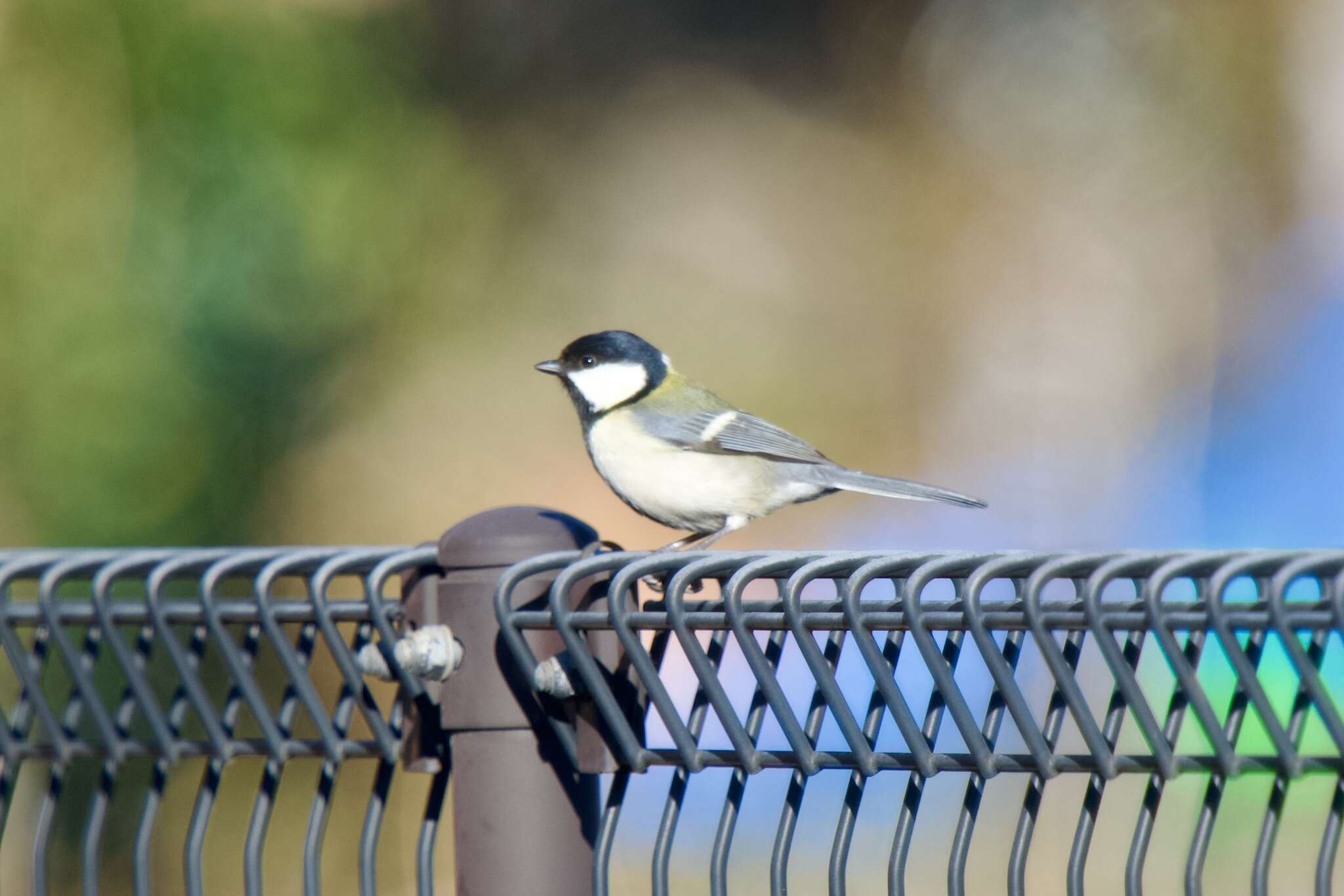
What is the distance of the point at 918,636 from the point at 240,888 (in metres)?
2.69

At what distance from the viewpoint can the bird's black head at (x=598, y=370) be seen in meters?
2.53

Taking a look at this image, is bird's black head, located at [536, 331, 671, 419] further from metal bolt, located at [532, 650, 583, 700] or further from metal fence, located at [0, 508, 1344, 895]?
metal bolt, located at [532, 650, 583, 700]

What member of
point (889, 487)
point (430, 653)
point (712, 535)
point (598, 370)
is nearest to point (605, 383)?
point (598, 370)

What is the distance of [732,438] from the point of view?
2.42 m

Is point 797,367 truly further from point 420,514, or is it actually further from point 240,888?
point 240,888

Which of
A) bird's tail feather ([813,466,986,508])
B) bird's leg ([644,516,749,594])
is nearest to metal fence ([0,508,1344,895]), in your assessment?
bird's tail feather ([813,466,986,508])

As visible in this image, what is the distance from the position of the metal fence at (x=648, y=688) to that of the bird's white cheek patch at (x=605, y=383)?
129 centimetres

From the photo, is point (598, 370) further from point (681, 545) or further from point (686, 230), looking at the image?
point (686, 230)

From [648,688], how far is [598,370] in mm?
1643

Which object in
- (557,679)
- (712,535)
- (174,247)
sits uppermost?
(174,247)

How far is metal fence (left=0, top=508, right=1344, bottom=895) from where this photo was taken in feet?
2.64

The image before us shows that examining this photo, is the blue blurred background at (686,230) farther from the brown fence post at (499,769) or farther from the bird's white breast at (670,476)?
the brown fence post at (499,769)

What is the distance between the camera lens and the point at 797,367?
430cm

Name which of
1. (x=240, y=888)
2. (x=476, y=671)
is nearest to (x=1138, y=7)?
(x=240, y=888)
